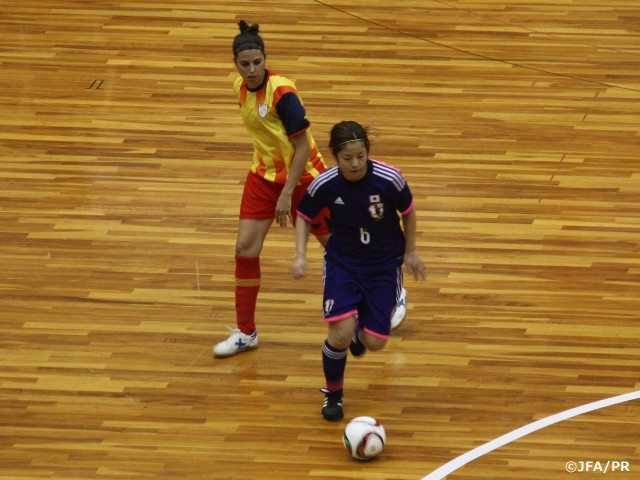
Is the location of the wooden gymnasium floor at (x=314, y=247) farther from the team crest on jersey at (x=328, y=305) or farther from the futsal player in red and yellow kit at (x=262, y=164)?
the team crest on jersey at (x=328, y=305)

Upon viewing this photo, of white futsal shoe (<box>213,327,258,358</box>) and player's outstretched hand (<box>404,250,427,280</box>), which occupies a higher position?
player's outstretched hand (<box>404,250,427,280</box>)

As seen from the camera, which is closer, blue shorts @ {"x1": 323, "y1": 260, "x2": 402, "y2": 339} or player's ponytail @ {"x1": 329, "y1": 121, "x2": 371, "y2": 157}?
player's ponytail @ {"x1": 329, "y1": 121, "x2": 371, "y2": 157}

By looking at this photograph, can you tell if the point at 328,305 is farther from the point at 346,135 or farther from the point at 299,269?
the point at 346,135

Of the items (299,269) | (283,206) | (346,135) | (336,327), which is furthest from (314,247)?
(346,135)

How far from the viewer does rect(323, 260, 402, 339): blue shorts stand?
639 cm

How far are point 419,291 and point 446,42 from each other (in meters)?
3.43

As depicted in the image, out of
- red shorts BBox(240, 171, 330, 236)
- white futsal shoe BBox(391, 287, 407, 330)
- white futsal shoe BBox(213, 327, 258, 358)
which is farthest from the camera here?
white futsal shoe BBox(391, 287, 407, 330)

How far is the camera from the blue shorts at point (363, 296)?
6.39m

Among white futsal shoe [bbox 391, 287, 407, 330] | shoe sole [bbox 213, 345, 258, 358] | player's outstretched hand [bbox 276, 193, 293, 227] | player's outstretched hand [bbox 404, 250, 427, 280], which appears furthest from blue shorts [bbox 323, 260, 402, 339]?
shoe sole [bbox 213, 345, 258, 358]

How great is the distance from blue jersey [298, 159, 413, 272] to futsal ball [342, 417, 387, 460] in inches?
28.9

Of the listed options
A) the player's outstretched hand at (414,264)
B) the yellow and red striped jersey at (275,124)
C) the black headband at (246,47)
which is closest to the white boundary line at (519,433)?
the player's outstretched hand at (414,264)

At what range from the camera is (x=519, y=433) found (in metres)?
6.42

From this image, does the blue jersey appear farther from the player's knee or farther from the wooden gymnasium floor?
the wooden gymnasium floor

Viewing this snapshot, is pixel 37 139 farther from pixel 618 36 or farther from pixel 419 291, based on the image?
pixel 618 36
